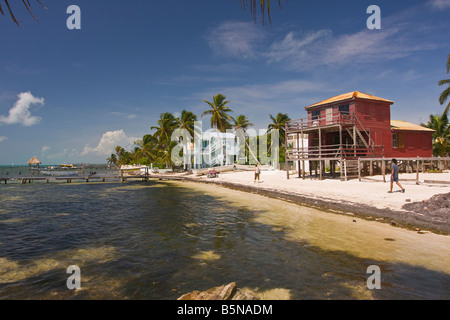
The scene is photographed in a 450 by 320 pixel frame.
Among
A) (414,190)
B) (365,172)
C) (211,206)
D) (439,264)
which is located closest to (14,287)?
(439,264)

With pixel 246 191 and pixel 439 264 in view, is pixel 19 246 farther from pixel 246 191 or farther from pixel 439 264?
pixel 246 191

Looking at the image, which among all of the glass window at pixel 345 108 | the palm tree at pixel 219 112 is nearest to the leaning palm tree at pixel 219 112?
the palm tree at pixel 219 112

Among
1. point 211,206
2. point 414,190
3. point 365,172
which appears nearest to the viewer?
point 414,190

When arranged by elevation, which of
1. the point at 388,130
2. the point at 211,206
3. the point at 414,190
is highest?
the point at 388,130

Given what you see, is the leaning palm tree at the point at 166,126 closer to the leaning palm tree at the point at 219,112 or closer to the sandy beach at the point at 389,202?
the leaning palm tree at the point at 219,112

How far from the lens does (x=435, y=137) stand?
4672cm

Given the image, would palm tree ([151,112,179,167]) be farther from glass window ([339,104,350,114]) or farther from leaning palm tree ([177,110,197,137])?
glass window ([339,104,350,114])

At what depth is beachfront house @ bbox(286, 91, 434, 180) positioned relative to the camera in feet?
80.2

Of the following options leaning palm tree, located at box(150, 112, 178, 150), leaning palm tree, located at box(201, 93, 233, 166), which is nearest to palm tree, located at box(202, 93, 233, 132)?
leaning palm tree, located at box(201, 93, 233, 166)

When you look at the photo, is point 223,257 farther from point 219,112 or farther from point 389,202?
point 219,112

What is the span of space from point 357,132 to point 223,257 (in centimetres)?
2155

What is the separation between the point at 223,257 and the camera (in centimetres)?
823
